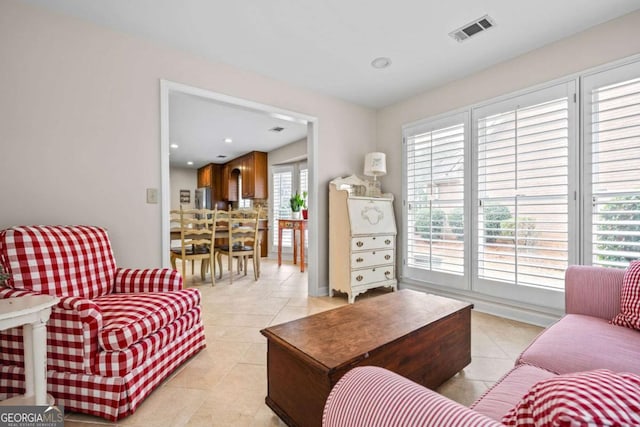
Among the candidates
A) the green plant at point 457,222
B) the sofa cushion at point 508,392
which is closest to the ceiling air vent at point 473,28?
the green plant at point 457,222

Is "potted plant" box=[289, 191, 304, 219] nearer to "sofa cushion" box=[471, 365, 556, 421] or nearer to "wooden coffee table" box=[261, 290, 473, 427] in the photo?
"wooden coffee table" box=[261, 290, 473, 427]

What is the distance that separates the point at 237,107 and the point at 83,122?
1.32 meters

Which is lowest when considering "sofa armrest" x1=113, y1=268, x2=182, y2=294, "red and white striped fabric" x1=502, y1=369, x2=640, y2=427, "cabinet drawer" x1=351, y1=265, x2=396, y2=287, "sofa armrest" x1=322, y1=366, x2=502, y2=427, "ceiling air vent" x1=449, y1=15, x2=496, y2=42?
"cabinet drawer" x1=351, y1=265, x2=396, y2=287

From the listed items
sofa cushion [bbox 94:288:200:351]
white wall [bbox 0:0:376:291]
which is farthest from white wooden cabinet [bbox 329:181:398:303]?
white wall [bbox 0:0:376:291]

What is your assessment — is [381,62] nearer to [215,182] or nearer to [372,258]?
[372,258]

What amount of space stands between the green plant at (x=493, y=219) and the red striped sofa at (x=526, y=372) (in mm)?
1112

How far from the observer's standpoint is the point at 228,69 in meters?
2.91

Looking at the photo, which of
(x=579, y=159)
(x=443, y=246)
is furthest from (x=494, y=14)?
(x=443, y=246)

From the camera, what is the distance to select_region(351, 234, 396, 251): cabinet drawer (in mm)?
3302

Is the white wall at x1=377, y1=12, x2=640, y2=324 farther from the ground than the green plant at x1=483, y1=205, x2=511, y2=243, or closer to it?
farther from the ground

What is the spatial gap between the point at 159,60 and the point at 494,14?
275cm

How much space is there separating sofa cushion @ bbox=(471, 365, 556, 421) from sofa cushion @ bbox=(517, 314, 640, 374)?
2.9 inches

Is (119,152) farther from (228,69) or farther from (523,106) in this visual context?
(523,106)

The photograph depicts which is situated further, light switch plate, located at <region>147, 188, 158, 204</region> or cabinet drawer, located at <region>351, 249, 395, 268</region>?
cabinet drawer, located at <region>351, 249, 395, 268</region>
